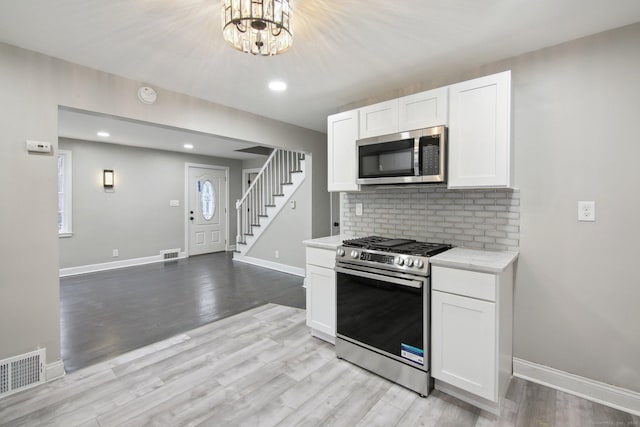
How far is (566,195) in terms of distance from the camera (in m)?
2.10

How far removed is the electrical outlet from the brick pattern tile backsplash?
1.17ft

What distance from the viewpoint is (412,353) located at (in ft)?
6.85

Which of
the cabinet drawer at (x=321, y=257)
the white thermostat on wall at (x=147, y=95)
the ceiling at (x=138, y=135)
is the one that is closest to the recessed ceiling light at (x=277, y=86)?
the ceiling at (x=138, y=135)

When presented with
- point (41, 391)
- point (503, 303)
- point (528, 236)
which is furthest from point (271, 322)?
point (528, 236)

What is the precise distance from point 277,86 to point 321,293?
199cm

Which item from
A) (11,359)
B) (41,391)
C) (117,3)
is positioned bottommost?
(41,391)

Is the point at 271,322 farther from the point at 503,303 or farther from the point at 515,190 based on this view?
the point at 515,190

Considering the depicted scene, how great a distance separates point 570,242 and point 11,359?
3.98 m

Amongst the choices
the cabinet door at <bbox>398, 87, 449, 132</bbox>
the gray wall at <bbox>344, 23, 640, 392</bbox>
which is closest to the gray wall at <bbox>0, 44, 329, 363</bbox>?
the cabinet door at <bbox>398, 87, 449, 132</bbox>

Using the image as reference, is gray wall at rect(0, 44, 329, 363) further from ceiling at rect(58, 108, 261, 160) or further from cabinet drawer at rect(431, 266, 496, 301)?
cabinet drawer at rect(431, 266, 496, 301)

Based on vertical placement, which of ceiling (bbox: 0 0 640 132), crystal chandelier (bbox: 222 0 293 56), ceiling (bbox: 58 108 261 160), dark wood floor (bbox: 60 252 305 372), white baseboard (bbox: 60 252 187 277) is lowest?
dark wood floor (bbox: 60 252 305 372)

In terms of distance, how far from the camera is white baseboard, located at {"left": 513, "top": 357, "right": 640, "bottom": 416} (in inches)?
74.3

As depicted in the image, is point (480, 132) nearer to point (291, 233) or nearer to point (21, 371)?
point (21, 371)

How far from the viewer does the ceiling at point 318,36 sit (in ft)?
5.57
